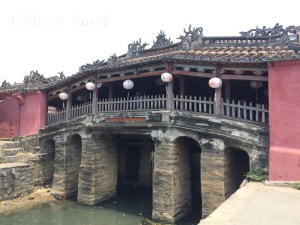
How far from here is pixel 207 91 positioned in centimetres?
1209

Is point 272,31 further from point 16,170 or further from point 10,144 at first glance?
point 10,144

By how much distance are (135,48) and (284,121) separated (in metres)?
9.30

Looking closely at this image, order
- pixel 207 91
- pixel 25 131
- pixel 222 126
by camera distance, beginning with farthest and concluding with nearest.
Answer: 1. pixel 25 131
2. pixel 207 91
3. pixel 222 126

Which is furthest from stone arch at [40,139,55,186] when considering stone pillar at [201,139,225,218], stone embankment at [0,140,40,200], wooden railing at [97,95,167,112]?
stone pillar at [201,139,225,218]

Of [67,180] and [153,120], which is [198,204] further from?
[67,180]

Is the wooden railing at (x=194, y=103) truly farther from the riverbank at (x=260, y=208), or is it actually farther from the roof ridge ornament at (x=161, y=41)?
the roof ridge ornament at (x=161, y=41)

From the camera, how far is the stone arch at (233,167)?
9039 millimetres

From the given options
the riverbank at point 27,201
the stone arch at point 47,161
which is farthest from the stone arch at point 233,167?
the stone arch at point 47,161

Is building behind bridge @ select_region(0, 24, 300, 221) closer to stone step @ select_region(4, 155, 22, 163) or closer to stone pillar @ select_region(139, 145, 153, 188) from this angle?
stone pillar @ select_region(139, 145, 153, 188)

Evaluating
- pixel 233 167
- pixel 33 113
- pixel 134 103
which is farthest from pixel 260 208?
pixel 33 113

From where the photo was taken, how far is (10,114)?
1694cm

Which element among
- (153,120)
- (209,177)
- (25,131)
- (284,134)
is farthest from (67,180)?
(284,134)

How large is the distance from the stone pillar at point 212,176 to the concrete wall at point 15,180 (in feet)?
30.9

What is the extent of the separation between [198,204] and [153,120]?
4692mm
